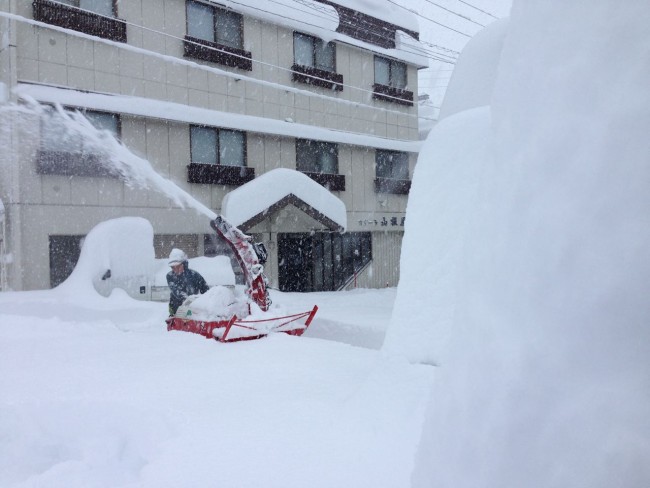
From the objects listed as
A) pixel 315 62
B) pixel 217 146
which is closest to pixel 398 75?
pixel 315 62

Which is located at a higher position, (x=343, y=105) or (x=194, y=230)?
(x=343, y=105)

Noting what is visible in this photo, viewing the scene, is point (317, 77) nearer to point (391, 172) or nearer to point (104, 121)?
point (391, 172)

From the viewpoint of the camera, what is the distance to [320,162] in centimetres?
1742

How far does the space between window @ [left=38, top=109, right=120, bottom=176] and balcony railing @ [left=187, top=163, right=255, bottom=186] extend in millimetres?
2031

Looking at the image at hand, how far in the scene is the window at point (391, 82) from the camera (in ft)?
62.8

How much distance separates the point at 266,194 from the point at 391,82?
28.7 feet

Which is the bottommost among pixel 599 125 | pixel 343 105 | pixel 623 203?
pixel 623 203

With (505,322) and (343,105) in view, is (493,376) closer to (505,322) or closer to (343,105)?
(505,322)

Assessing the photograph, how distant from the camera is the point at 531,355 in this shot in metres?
1.29

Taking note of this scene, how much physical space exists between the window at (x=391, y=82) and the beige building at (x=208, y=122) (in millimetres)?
66

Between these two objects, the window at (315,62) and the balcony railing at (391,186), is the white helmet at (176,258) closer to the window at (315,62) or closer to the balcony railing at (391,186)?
the window at (315,62)

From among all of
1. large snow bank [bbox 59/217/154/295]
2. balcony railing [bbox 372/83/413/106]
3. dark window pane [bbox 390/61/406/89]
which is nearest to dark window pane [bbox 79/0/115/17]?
large snow bank [bbox 59/217/154/295]

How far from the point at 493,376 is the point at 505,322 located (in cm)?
14

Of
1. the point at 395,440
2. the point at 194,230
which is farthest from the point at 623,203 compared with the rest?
the point at 194,230
